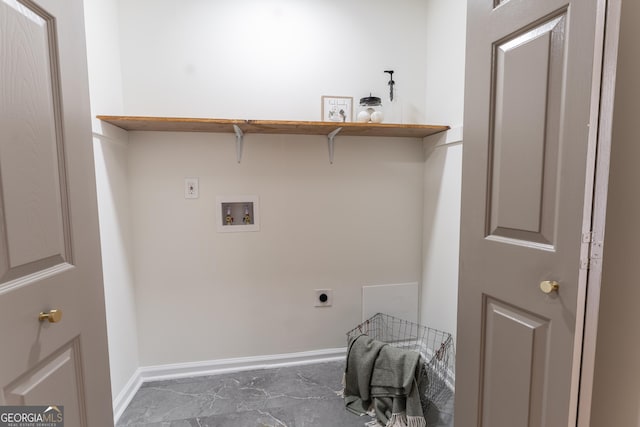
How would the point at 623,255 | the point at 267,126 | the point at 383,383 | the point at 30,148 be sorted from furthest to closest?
1. the point at 267,126
2. the point at 383,383
3. the point at 623,255
4. the point at 30,148

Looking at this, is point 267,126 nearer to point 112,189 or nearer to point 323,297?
point 112,189

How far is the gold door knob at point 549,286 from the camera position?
0.84m

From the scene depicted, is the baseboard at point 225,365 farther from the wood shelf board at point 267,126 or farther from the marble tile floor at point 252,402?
the wood shelf board at point 267,126

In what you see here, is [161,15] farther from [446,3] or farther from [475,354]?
[475,354]

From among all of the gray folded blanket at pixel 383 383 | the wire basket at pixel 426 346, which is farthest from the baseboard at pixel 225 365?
the gray folded blanket at pixel 383 383

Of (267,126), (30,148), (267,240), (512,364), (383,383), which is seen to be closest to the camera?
(30,148)

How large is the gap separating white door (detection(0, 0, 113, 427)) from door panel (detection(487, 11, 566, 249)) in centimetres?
131

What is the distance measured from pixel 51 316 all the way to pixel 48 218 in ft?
0.83

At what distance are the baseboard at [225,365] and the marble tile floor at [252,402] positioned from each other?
4 centimetres

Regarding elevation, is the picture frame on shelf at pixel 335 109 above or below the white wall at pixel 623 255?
above

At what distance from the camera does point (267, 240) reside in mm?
2090

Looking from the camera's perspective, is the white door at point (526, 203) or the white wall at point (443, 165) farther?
the white wall at point (443, 165)

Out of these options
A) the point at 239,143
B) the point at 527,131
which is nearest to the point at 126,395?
the point at 239,143

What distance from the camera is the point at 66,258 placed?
0.88 meters
